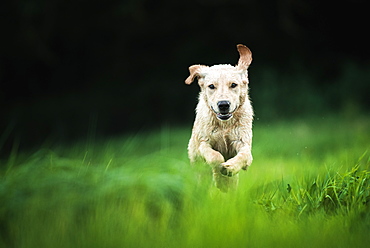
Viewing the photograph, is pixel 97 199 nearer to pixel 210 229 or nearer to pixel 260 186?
pixel 210 229

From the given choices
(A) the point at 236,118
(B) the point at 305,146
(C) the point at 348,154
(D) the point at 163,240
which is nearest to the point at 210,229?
(D) the point at 163,240

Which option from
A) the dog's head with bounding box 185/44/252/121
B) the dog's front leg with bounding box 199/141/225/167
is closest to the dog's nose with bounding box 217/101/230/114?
the dog's head with bounding box 185/44/252/121

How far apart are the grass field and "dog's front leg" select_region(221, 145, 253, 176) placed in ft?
0.44

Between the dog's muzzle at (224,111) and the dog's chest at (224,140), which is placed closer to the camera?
the dog's muzzle at (224,111)

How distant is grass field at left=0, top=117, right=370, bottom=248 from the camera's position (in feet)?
14.8

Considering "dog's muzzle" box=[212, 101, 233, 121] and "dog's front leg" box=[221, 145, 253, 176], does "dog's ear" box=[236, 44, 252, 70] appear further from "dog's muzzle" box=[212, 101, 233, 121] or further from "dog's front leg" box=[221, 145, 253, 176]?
"dog's front leg" box=[221, 145, 253, 176]

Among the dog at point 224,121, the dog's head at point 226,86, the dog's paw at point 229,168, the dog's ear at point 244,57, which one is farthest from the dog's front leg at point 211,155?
the dog's ear at point 244,57

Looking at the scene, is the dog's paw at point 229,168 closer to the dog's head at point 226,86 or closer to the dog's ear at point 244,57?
the dog's head at point 226,86

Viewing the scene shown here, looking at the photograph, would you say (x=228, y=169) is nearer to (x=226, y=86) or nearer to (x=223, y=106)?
(x=223, y=106)

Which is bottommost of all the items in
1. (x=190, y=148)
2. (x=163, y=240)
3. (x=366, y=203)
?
(x=163, y=240)

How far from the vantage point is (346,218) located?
4898 mm

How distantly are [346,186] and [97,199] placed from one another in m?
1.86

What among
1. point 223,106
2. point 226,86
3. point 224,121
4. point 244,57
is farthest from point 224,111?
point 244,57

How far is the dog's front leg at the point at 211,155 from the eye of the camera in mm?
5133
